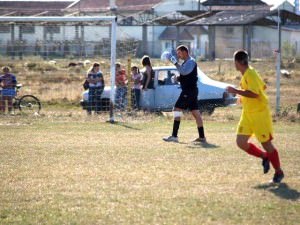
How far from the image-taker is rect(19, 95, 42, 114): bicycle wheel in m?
20.0

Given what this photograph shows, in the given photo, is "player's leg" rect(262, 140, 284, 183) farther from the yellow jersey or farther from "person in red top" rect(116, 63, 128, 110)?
"person in red top" rect(116, 63, 128, 110)

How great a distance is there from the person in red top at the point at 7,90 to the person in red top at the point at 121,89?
8.94 ft

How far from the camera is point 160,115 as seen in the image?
733 inches

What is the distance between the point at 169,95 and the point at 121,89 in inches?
53.2

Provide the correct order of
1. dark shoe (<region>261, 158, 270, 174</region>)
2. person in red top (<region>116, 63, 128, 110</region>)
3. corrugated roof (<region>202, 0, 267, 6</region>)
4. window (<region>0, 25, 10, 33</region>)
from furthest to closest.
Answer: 1. corrugated roof (<region>202, 0, 267, 6</region>)
2. window (<region>0, 25, 10, 33</region>)
3. person in red top (<region>116, 63, 128, 110</region>)
4. dark shoe (<region>261, 158, 270, 174</region>)

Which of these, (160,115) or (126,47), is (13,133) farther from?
(126,47)

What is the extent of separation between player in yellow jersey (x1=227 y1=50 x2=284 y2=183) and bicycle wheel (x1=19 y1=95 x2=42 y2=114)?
37.7ft

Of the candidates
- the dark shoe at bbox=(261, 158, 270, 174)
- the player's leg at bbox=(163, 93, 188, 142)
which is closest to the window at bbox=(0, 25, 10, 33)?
→ the player's leg at bbox=(163, 93, 188, 142)

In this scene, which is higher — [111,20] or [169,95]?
[111,20]

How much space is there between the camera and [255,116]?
348 inches

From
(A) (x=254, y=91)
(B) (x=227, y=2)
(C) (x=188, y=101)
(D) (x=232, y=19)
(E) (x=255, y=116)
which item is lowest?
(C) (x=188, y=101)

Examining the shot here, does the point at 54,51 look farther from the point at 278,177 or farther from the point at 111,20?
the point at 278,177

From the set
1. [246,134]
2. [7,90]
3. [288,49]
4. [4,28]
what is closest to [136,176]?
[246,134]

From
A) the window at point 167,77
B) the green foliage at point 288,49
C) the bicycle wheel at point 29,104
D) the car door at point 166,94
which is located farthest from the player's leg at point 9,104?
the green foliage at point 288,49
